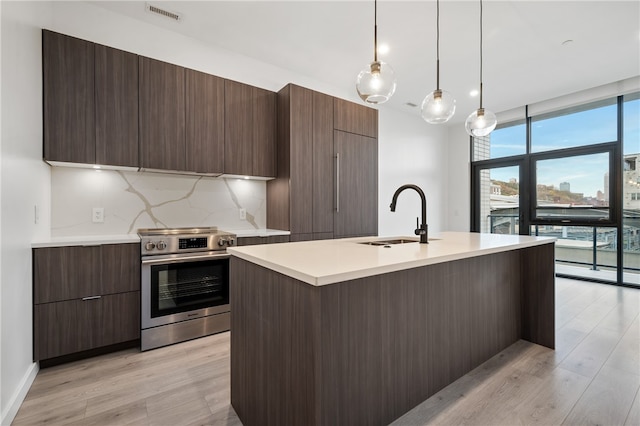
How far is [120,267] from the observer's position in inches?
93.3

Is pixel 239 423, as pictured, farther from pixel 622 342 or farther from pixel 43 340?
pixel 622 342

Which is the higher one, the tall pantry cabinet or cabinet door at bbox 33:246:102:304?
the tall pantry cabinet

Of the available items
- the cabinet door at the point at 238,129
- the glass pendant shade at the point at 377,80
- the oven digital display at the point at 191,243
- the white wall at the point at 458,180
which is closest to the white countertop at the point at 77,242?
the oven digital display at the point at 191,243

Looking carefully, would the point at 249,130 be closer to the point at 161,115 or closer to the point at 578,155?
the point at 161,115

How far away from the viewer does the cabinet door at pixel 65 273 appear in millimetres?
2076

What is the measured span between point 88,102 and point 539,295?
399cm

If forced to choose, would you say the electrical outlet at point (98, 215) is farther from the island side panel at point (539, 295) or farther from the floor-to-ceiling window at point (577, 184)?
the floor-to-ceiling window at point (577, 184)

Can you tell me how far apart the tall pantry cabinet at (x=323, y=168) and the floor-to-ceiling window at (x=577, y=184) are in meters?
3.18

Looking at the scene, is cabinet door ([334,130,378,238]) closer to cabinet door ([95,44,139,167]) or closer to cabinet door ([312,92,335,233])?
cabinet door ([312,92,335,233])

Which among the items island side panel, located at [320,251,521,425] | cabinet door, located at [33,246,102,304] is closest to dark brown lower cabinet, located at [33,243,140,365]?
cabinet door, located at [33,246,102,304]

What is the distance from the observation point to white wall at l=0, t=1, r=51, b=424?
1.56 m

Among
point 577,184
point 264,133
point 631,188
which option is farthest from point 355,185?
point 631,188

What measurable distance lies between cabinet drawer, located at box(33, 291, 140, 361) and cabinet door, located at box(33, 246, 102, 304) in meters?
0.06

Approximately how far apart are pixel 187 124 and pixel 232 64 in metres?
1.14
